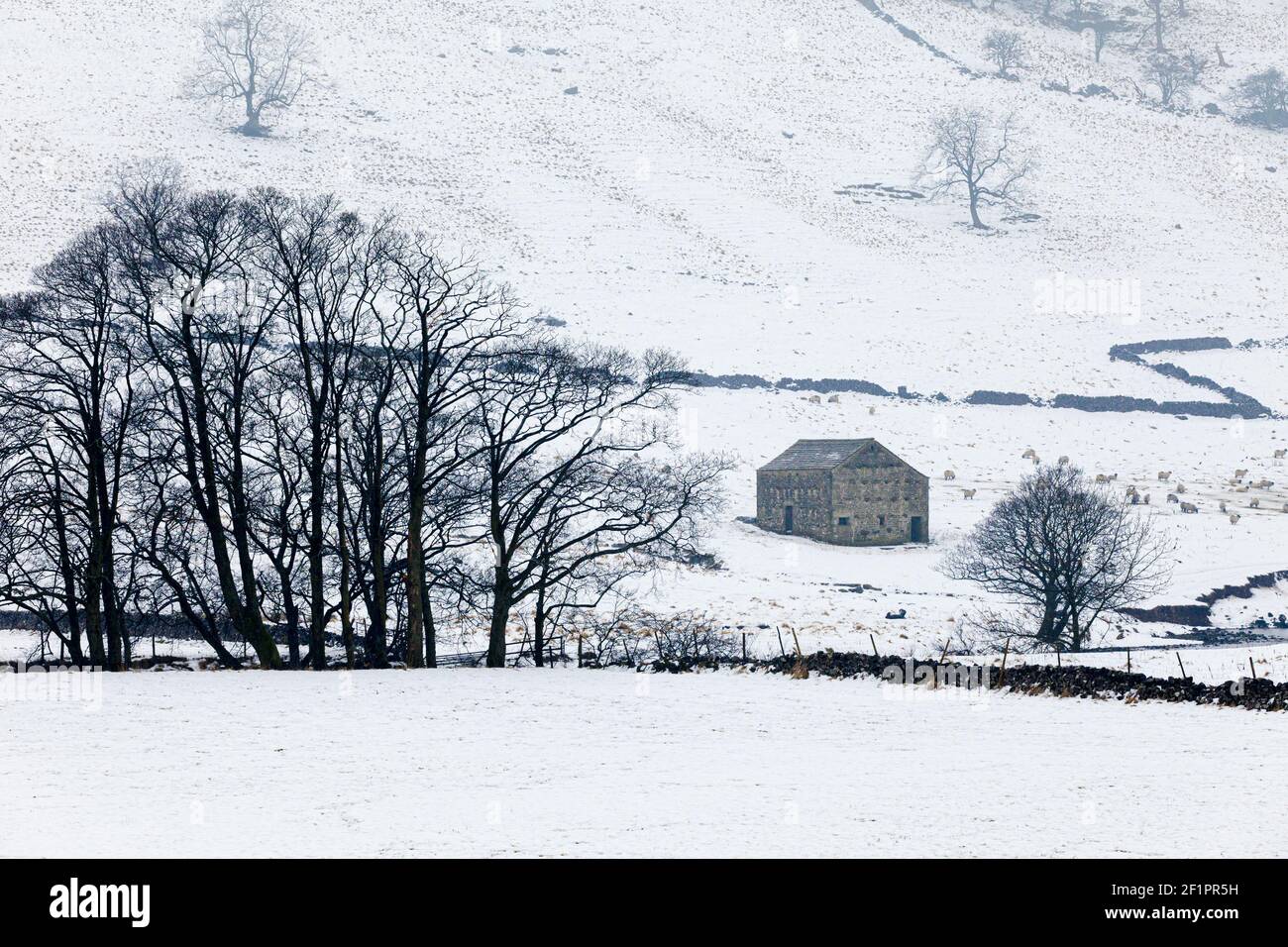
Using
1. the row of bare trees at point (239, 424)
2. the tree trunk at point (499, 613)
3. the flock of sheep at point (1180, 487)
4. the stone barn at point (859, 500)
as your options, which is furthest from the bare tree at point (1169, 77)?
the tree trunk at point (499, 613)

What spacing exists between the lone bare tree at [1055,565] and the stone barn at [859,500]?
13.1 metres

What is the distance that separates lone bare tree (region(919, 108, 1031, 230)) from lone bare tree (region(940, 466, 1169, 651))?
90.7 meters

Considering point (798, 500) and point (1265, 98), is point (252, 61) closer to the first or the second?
point (798, 500)

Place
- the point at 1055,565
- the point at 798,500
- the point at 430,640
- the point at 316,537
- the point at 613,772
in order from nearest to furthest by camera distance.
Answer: the point at 613,772 < the point at 316,537 < the point at 430,640 < the point at 1055,565 < the point at 798,500

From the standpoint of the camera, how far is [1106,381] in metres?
101

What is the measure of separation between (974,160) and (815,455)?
83425 millimetres

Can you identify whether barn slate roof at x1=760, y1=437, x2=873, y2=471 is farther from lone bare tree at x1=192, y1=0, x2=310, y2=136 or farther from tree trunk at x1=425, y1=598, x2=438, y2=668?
lone bare tree at x1=192, y1=0, x2=310, y2=136

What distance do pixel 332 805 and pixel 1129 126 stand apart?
169m

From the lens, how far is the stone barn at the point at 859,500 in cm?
7075

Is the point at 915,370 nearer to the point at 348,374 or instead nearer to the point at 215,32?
the point at 348,374

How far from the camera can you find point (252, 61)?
5527 inches

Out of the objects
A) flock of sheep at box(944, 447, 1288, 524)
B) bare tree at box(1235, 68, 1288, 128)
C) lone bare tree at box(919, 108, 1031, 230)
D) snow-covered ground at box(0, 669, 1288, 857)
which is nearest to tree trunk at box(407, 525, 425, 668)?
snow-covered ground at box(0, 669, 1288, 857)

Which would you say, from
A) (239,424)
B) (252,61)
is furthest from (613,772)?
(252,61)

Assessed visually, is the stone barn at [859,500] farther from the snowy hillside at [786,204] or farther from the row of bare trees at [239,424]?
the row of bare trees at [239,424]
